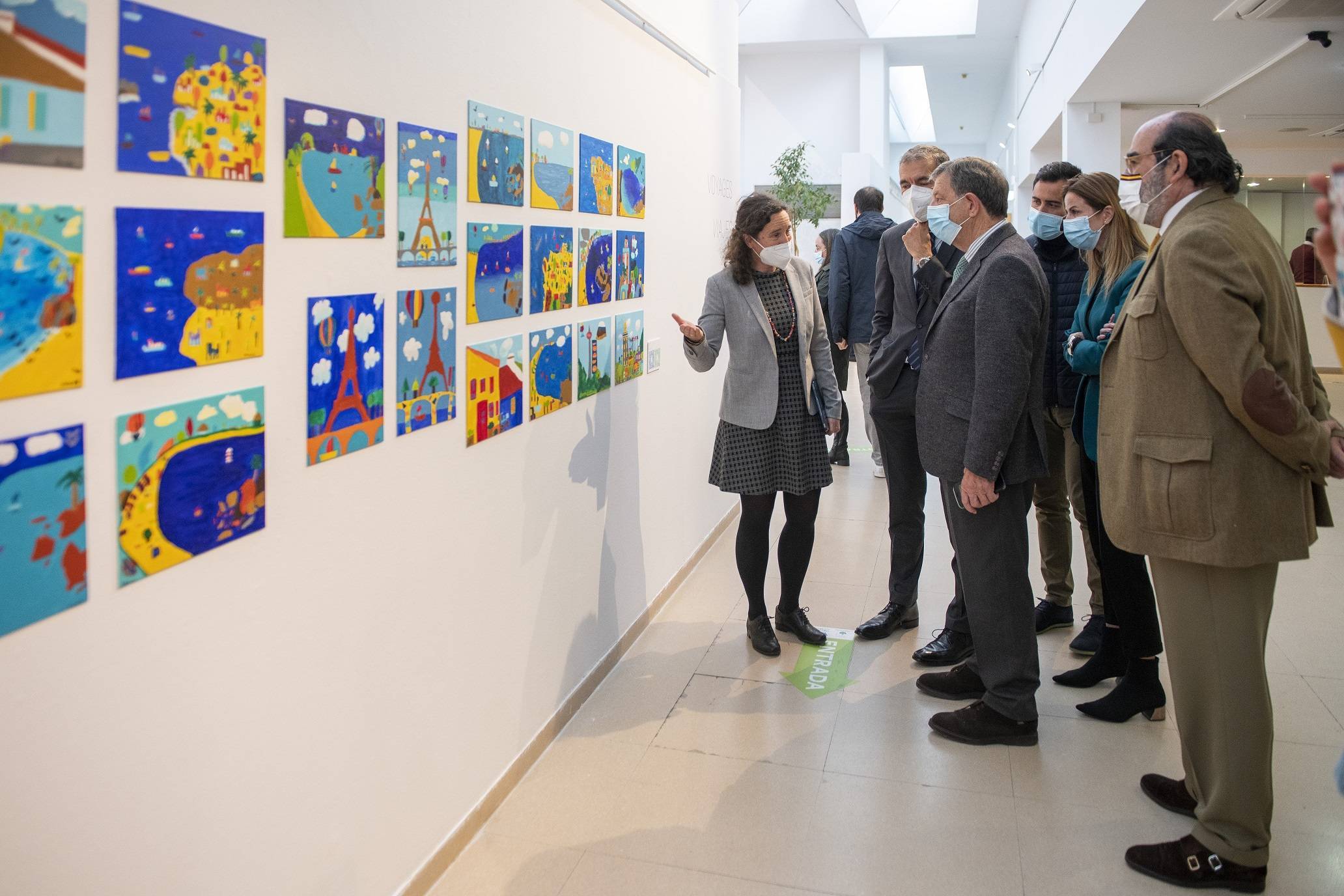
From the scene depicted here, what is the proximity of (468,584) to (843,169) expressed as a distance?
11804 mm

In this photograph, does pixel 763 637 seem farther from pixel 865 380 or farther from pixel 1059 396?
pixel 865 380

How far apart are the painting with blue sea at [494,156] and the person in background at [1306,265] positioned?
1288 centimetres

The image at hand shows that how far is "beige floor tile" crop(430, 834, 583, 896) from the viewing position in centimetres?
245

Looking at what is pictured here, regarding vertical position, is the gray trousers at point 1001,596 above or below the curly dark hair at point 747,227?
below

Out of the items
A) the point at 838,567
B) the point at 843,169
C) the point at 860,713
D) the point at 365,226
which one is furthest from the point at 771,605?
the point at 843,169

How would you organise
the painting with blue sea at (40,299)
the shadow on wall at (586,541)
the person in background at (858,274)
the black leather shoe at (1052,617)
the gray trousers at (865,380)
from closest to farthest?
the painting with blue sea at (40,299)
the shadow on wall at (586,541)
the black leather shoe at (1052,617)
the person in background at (858,274)
the gray trousers at (865,380)

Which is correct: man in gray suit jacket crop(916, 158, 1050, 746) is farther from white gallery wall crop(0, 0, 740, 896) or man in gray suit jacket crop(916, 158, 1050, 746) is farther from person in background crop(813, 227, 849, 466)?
person in background crop(813, 227, 849, 466)

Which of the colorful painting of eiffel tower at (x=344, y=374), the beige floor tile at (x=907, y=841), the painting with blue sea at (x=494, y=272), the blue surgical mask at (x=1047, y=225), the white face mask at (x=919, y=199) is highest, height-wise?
the white face mask at (x=919, y=199)

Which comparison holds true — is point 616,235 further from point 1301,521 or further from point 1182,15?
point 1182,15

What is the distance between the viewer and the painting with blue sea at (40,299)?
1.30m

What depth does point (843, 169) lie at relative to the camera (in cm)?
1341

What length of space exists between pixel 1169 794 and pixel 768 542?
1568 millimetres

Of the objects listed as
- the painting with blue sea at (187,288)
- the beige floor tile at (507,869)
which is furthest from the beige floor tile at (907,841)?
the painting with blue sea at (187,288)

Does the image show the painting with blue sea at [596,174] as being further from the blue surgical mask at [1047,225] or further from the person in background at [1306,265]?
the person in background at [1306,265]
